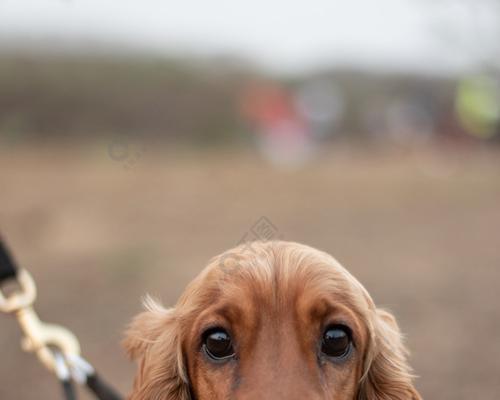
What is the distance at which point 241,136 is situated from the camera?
65.9 ft

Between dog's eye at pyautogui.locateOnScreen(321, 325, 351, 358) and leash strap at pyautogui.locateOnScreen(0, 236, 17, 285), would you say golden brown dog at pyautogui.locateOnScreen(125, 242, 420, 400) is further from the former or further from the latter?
leash strap at pyautogui.locateOnScreen(0, 236, 17, 285)

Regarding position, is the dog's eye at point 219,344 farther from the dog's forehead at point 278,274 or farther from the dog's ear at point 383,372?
the dog's ear at point 383,372

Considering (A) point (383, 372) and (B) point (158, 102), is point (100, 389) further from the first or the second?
(B) point (158, 102)

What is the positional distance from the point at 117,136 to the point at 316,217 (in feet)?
26.4

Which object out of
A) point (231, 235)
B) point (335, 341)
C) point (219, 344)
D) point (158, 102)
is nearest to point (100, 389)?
point (219, 344)

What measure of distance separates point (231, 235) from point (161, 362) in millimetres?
7305

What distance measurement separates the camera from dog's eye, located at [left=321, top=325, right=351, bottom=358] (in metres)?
2.70

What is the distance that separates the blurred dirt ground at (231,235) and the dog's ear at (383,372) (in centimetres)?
313

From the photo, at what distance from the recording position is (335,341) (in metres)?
2.71

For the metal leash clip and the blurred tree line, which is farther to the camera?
the blurred tree line

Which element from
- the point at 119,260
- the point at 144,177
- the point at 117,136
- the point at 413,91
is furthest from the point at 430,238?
the point at 413,91

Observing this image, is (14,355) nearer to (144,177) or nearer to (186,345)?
(186,345)

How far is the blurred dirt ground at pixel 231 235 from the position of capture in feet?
22.3

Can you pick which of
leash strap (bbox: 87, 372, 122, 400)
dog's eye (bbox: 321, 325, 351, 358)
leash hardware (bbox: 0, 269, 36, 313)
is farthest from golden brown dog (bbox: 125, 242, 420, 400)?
leash hardware (bbox: 0, 269, 36, 313)
